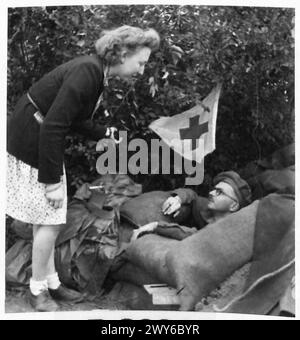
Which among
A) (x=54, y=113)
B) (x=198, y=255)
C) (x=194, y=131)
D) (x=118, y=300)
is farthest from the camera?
(x=194, y=131)

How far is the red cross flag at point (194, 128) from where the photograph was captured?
5.57 metres

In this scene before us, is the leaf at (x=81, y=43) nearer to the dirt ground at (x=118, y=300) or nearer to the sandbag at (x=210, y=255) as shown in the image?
the sandbag at (x=210, y=255)

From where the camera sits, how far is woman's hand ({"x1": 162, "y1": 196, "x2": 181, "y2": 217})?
18.3ft

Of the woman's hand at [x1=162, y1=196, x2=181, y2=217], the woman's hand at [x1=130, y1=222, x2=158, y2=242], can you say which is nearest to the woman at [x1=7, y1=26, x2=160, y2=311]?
the woman's hand at [x1=130, y1=222, x2=158, y2=242]

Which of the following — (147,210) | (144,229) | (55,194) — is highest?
(55,194)

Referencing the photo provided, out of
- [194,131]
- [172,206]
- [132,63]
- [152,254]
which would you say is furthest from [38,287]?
[132,63]

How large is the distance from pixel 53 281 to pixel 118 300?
1.51 feet

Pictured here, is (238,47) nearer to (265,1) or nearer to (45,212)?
(265,1)

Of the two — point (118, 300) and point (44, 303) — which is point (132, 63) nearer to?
point (118, 300)

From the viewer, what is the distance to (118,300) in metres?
5.48

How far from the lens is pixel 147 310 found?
5441 millimetres

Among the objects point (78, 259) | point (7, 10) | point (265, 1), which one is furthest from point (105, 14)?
point (78, 259)

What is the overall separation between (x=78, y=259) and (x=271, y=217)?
1.35 m

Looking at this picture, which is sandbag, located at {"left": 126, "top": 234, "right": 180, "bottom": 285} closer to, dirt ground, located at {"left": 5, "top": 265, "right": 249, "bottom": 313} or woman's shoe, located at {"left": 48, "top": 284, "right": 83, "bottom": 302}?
dirt ground, located at {"left": 5, "top": 265, "right": 249, "bottom": 313}
